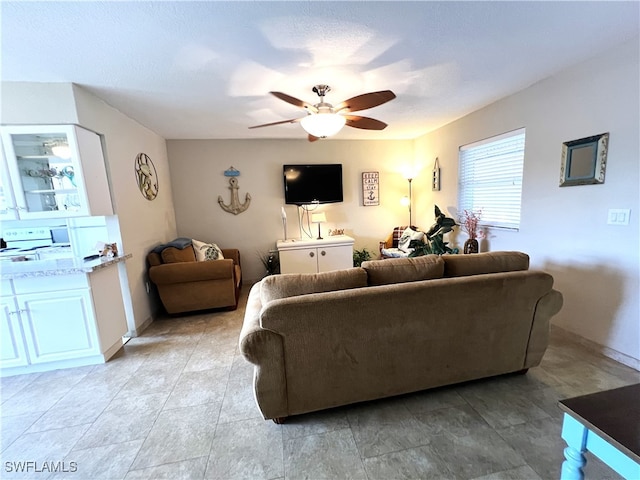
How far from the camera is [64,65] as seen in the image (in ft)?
6.09

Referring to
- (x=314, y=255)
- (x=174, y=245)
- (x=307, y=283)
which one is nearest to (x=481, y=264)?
(x=307, y=283)

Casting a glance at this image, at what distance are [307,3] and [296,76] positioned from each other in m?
0.78

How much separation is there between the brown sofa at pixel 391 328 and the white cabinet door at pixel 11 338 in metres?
1.97

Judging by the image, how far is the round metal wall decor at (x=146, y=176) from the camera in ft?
10.2

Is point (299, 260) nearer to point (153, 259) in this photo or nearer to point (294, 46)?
point (153, 259)

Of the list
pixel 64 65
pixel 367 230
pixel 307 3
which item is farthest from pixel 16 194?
pixel 367 230

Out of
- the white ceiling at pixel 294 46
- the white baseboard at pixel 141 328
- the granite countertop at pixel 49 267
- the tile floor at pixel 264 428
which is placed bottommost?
the tile floor at pixel 264 428

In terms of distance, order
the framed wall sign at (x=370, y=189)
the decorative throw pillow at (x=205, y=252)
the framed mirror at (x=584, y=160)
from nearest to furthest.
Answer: the framed mirror at (x=584, y=160) → the decorative throw pillow at (x=205, y=252) → the framed wall sign at (x=370, y=189)

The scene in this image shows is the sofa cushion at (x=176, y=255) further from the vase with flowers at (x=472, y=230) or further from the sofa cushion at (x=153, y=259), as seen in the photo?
the vase with flowers at (x=472, y=230)

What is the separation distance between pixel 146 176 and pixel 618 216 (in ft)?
15.3

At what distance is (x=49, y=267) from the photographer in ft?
6.95

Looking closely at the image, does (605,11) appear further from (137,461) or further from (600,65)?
(137,461)

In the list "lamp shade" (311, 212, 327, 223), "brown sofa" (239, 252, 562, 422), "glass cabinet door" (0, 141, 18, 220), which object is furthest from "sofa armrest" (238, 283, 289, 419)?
"lamp shade" (311, 212, 327, 223)

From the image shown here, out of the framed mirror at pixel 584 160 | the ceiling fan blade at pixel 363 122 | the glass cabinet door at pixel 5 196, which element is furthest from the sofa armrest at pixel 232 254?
the framed mirror at pixel 584 160
